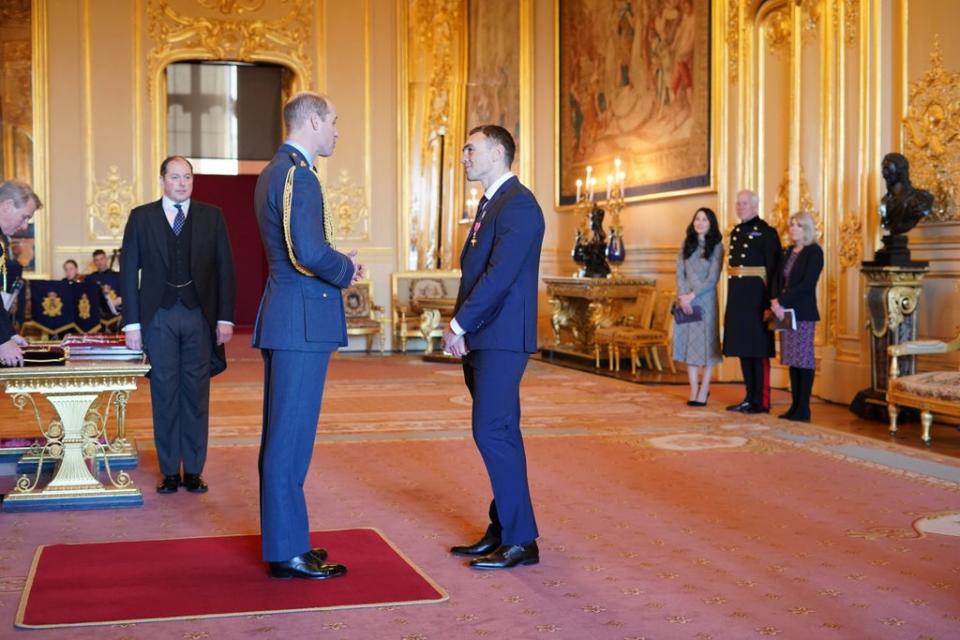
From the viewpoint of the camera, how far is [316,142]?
386cm

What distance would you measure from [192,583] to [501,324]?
1.33 metres

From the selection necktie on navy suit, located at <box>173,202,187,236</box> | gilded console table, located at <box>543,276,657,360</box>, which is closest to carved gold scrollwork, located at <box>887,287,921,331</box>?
gilded console table, located at <box>543,276,657,360</box>

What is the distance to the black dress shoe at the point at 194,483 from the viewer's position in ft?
17.8

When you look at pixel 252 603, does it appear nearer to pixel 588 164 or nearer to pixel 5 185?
pixel 5 185

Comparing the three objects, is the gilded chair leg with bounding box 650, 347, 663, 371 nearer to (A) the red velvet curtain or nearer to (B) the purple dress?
(B) the purple dress

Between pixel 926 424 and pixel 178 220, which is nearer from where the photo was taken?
pixel 178 220

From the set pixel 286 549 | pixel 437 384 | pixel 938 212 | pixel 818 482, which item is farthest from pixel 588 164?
pixel 286 549

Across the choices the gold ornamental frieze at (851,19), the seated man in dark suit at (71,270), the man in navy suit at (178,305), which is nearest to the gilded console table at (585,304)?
the gold ornamental frieze at (851,19)

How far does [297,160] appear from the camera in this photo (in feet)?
12.5

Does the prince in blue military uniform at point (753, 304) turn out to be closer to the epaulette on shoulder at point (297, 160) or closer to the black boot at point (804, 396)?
the black boot at point (804, 396)

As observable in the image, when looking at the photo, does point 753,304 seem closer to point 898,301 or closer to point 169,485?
point 898,301

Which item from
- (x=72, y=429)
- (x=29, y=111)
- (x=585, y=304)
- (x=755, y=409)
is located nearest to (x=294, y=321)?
(x=72, y=429)

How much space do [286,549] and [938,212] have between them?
18.7 ft

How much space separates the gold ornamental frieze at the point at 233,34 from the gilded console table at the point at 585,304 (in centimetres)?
457
